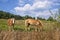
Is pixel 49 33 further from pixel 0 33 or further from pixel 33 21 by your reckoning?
pixel 33 21

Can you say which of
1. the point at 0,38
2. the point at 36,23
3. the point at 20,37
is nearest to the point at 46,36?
the point at 20,37

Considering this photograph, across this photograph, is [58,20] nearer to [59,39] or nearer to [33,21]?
[59,39]

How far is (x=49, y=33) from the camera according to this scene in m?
5.49

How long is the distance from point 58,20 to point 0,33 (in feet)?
14.9

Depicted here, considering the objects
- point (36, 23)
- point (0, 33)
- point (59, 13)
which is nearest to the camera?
point (0, 33)

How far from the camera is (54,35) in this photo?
5309 millimetres

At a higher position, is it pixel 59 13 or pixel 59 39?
pixel 59 13

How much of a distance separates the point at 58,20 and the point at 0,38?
15.6 ft

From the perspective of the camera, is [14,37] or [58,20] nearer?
[14,37]

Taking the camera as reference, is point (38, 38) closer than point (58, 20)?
Yes

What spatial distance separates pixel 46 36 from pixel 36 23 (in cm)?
2150

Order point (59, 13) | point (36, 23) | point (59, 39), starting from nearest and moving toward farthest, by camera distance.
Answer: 1. point (59, 39)
2. point (59, 13)
3. point (36, 23)

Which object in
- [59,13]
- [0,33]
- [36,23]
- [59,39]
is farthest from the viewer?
[36,23]

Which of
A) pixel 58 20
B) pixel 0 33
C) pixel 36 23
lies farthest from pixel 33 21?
pixel 0 33
